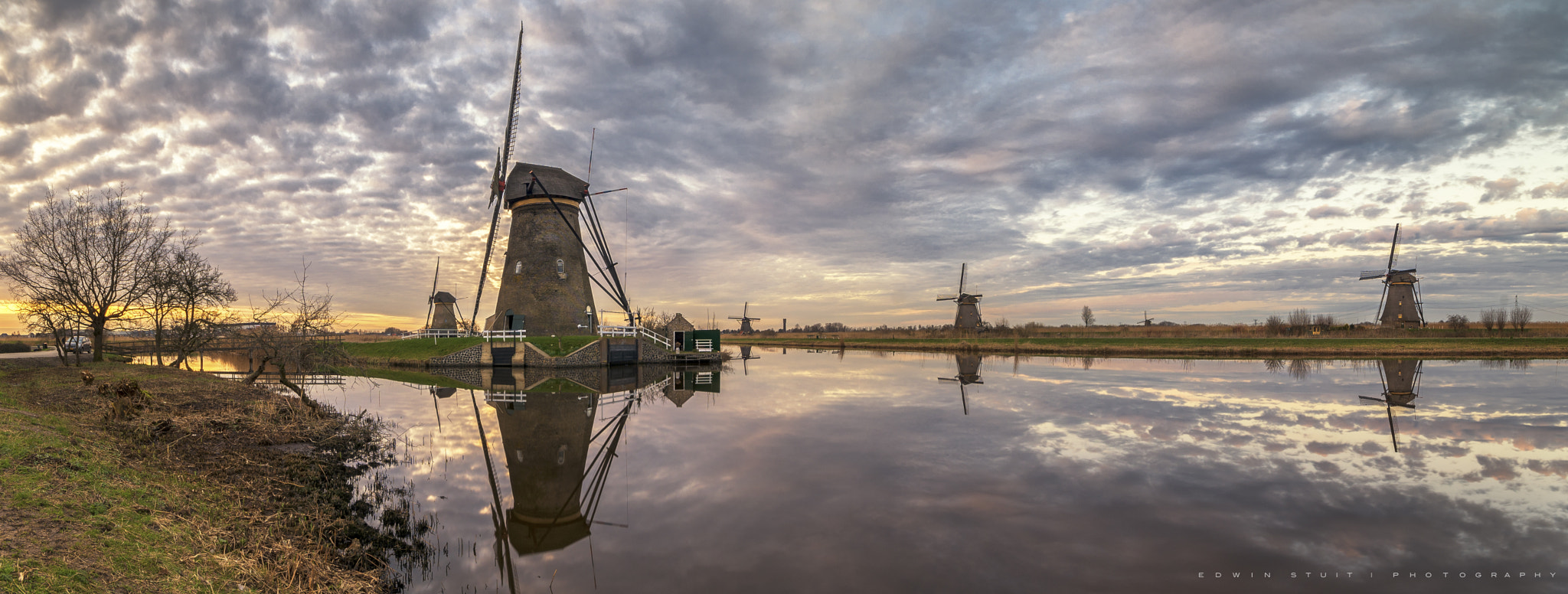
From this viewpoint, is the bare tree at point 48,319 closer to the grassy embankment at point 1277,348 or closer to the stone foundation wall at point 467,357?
the stone foundation wall at point 467,357

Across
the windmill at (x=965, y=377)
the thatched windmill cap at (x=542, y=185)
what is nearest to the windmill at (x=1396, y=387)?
the windmill at (x=965, y=377)

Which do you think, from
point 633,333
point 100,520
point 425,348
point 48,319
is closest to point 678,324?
point 633,333

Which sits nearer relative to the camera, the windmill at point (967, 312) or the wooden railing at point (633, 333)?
the wooden railing at point (633, 333)

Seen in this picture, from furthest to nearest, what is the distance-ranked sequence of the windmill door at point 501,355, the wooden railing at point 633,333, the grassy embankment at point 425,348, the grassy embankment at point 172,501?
the wooden railing at point 633,333 → the windmill door at point 501,355 → the grassy embankment at point 425,348 → the grassy embankment at point 172,501

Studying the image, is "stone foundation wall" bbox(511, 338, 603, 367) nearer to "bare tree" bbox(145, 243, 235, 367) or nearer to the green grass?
"bare tree" bbox(145, 243, 235, 367)

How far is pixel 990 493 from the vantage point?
8227mm

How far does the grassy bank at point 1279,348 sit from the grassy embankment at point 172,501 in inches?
1736

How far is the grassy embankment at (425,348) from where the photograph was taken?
30.9 metres

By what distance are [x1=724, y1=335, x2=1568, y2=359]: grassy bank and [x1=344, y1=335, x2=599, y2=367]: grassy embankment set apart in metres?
30.5

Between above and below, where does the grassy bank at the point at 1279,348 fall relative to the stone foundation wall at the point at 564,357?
below

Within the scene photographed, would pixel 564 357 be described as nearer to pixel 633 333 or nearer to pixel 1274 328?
pixel 633 333

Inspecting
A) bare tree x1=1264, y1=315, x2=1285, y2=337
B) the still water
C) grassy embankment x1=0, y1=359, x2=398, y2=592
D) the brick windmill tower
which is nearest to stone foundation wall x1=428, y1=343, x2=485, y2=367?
the brick windmill tower

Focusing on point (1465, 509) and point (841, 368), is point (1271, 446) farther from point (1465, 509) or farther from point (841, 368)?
point (841, 368)

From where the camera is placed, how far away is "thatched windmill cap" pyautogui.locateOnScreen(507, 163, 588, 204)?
1323 inches
